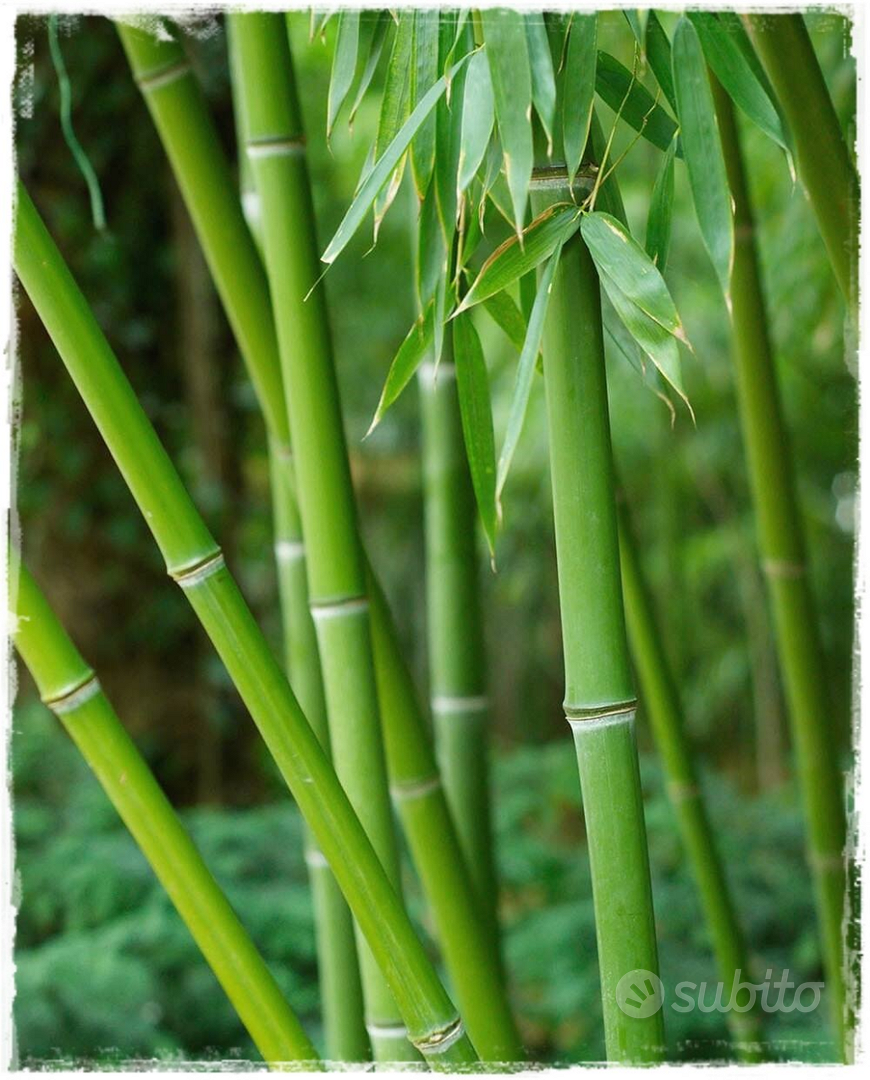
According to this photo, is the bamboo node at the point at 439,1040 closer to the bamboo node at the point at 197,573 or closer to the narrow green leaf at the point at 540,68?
the bamboo node at the point at 197,573

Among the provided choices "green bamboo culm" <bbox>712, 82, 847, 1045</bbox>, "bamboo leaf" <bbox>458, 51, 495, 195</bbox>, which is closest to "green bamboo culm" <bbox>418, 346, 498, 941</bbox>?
"green bamboo culm" <bbox>712, 82, 847, 1045</bbox>

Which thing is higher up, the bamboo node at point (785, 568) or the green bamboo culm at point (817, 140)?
the green bamboo culm at point (817, 140)

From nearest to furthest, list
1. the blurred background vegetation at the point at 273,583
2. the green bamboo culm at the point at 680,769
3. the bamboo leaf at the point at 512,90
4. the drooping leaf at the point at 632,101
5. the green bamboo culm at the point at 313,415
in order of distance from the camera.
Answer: the bamboo leaf at the point at 512,90 → the drooping leaf at the point at 632,101 → the green bamboo culm at the point at 313,415 → the green bamboo culm at the point at 680,769 → the blurred background vegetation at the point at 273,583

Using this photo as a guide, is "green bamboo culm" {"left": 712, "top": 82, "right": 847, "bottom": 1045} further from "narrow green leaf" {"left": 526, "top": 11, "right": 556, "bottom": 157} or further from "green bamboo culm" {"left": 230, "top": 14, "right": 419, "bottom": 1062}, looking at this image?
"narrow green leaf" {"left": 526, "top": 11, "right": 556, "bottom": 157}

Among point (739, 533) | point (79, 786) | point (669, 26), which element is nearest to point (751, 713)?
point (739, 533)

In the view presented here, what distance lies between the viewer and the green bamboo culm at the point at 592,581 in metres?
0.54

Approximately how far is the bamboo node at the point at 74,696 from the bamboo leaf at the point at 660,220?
0.39 metres

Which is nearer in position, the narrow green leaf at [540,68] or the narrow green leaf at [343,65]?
the narrow green leaf at [540,68]

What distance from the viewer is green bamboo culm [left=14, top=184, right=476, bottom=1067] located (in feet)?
1.94

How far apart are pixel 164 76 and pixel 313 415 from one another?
286mm

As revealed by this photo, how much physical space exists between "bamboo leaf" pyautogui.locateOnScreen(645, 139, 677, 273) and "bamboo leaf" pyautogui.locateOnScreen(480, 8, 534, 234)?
0.38ft

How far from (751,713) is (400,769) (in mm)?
3215
